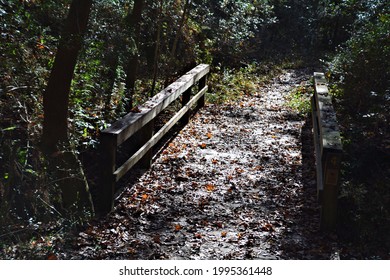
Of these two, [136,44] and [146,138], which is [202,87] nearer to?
[136,44]

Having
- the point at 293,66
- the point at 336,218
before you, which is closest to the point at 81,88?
the point at 336,218

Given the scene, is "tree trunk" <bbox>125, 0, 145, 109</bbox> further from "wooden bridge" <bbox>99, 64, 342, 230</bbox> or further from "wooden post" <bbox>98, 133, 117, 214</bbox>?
"wooden post" <bbox>98, 133, 117, 214</bbox>

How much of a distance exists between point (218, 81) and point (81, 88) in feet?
21.7

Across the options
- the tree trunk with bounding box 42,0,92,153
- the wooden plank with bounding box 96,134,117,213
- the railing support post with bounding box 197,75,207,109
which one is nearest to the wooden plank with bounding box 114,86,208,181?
the wooden plank with bounding box 96,134,117,213

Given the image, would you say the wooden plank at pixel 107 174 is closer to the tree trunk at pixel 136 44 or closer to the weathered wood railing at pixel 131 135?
the weathered wood railing at pixel 131 135

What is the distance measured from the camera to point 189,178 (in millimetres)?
7391

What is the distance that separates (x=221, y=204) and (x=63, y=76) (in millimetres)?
2591

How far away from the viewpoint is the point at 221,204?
650 cm

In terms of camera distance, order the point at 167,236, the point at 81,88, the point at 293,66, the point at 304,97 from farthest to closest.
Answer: the point at 293,66 → the point at 304,97 → the point at 81,88 → the point at 167,236

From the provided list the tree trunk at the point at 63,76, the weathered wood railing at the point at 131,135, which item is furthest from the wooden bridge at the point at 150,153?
the tree trunk at the point at 63,76

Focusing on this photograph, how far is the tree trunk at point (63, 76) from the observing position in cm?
545

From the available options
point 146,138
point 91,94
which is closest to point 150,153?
point 146,138

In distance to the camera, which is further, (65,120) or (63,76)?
(65,120)
